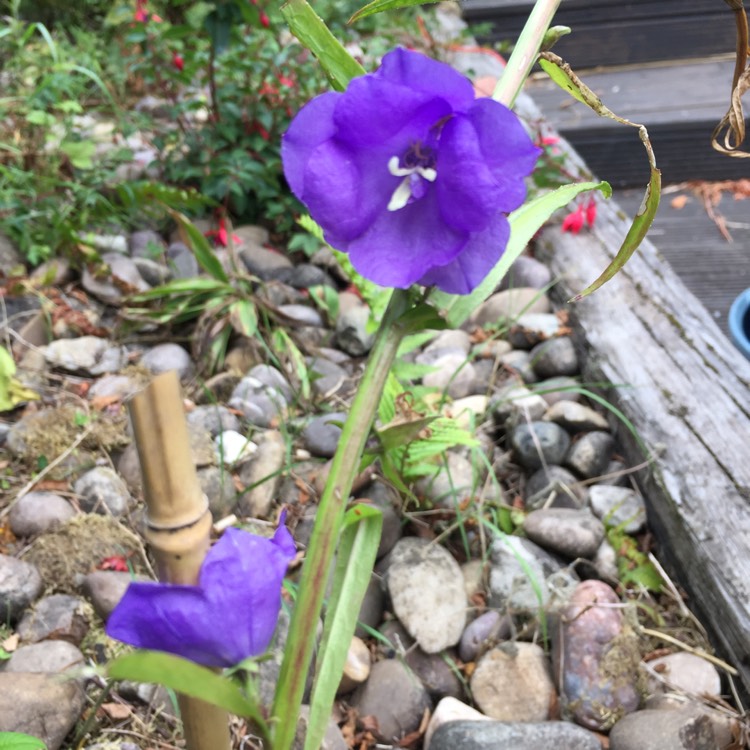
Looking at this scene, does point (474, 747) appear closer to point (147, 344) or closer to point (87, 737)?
point (87, 737)

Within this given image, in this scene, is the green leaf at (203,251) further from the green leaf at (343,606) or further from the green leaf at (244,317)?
the green leaf at (343,606)

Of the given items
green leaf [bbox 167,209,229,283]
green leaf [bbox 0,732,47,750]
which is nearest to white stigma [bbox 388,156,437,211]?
green leaf [bbox 0,732,47,750]

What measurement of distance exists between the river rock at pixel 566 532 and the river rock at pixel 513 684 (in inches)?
7.9

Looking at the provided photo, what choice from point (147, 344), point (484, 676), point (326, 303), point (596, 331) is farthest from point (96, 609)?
point (596, 331)

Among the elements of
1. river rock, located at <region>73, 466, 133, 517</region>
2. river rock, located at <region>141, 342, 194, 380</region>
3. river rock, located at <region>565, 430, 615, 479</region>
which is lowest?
river rock, located at <region>565, 430, 615, 479</region>

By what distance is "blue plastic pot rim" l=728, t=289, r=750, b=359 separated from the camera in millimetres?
1757

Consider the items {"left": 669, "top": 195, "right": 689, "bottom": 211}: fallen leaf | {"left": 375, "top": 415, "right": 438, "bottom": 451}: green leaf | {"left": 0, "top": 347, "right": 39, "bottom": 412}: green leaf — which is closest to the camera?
{"left": 375, "top": 415, "right": 438, "bottom": 451}: green leaf

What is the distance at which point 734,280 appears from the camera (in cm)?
242

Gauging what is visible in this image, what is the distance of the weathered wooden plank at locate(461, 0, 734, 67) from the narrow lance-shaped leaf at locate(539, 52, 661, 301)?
99.4 inches

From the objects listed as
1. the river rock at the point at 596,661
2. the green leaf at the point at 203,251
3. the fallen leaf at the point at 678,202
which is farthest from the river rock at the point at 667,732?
the fallen leaf at the point at 678,202

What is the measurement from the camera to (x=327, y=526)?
48 centimetres

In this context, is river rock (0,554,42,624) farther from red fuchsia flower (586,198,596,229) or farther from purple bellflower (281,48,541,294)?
red fuchsia flower (586,198,596,229)

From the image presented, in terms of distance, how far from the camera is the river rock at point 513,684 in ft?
3.51

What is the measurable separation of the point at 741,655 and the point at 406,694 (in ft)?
1.58
